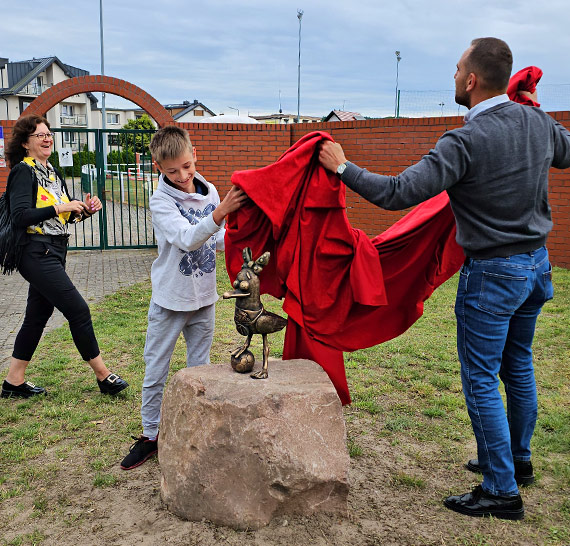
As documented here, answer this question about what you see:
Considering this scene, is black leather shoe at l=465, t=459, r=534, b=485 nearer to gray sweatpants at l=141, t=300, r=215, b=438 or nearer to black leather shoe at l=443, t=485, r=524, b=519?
black leather shoe at l=443, t=485, r=524, b=519

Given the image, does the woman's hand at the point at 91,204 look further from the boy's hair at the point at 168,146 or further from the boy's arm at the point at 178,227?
the boy's hair at the point at 168,146

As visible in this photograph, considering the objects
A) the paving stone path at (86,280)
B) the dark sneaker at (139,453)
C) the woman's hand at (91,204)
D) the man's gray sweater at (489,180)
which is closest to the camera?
the man's gray sweater at (489,180)

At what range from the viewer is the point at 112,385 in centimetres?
455

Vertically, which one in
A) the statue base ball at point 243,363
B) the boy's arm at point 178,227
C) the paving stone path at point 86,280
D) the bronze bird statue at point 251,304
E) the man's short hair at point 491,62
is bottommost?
the paving stone path at point 86,280

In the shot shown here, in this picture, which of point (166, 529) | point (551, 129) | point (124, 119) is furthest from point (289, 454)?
point (124, 119)

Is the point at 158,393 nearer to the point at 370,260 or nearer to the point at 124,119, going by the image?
the point at 370,260

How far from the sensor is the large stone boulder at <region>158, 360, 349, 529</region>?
2.74 m

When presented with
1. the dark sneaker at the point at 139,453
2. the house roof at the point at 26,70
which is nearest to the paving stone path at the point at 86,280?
the dark sneaker at the point at 139,453

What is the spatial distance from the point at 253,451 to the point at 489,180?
1.68 metres

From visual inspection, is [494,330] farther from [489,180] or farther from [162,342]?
[162,342]

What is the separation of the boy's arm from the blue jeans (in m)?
1.32

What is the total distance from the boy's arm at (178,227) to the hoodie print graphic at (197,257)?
7 centimetres

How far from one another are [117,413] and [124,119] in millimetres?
75281

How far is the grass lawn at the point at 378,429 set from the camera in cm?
305
